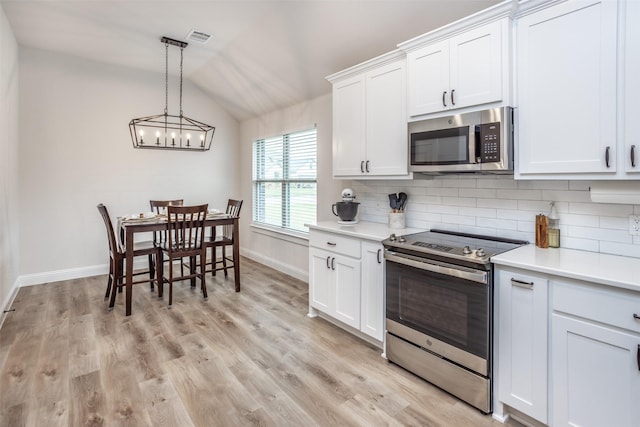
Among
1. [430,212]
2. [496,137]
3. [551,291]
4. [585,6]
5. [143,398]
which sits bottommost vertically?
[143,398]

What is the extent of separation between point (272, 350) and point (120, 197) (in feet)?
11.9

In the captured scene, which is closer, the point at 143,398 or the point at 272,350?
the point at 143,398

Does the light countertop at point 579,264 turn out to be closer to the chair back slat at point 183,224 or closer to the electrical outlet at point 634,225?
the electrical outlet at point 634,225

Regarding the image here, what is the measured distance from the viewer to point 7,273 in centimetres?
366

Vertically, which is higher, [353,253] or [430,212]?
[430,212]

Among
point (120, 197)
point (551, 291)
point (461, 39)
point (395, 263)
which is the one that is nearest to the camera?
point (551, 291)

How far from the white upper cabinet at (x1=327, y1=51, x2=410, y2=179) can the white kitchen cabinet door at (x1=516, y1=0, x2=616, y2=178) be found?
871mm

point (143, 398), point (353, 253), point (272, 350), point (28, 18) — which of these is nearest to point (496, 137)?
point (353, 253)

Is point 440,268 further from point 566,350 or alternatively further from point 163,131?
point 163,131

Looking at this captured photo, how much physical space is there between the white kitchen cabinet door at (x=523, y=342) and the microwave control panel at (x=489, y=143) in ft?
2.28

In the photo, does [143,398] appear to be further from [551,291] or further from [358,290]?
[551,291]

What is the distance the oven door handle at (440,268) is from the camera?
1.93 meters

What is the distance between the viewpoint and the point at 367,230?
293 cm

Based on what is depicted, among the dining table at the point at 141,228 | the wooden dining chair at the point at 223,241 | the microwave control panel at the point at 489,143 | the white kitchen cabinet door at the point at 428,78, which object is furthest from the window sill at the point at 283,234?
the microwave control panel at the point at 489,143
